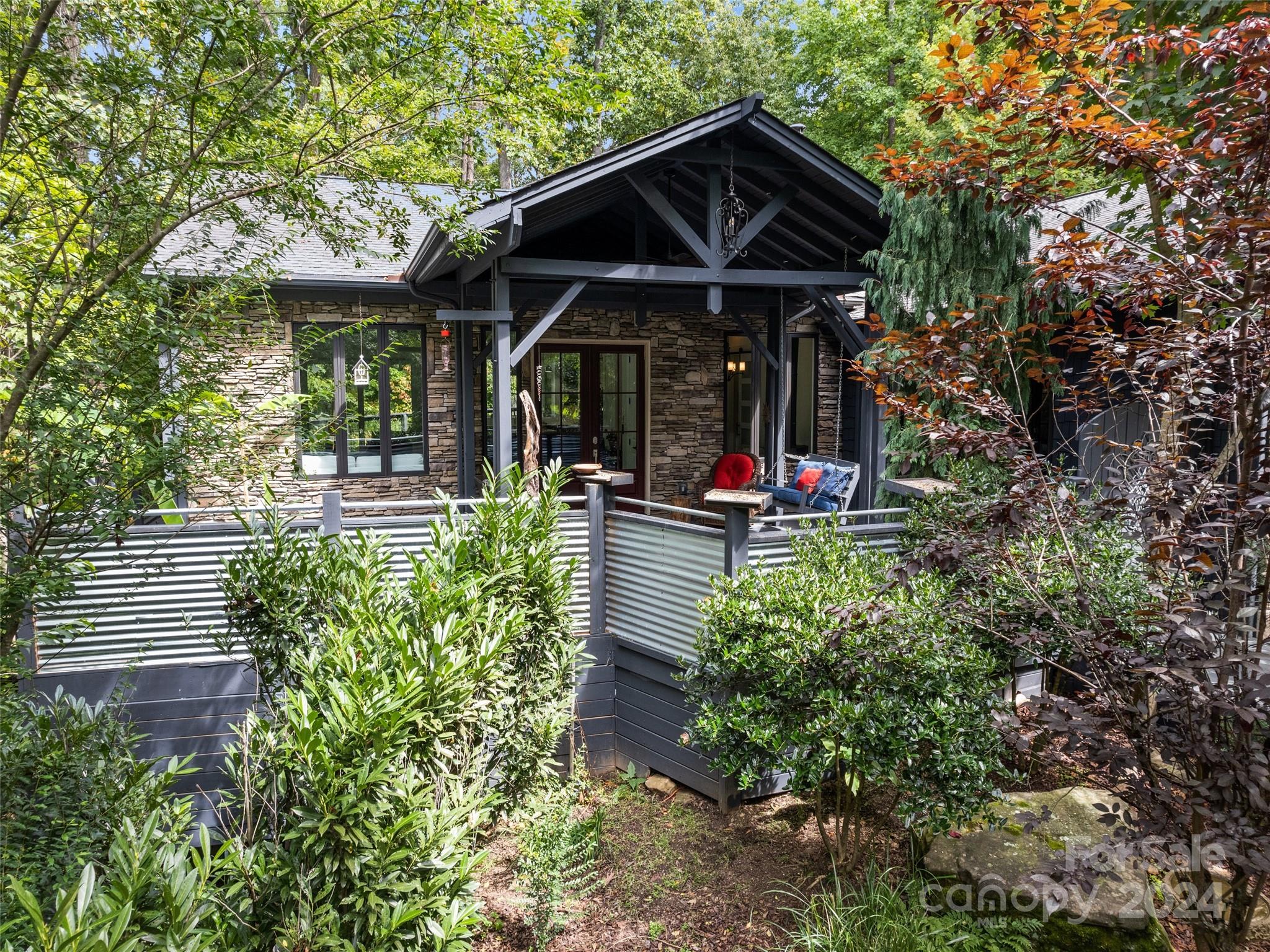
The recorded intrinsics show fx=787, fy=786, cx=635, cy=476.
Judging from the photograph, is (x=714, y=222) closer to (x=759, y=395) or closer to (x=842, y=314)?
(x=842, y=314)

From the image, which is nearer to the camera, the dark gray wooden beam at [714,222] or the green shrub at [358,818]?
the green shrub at [358,818]

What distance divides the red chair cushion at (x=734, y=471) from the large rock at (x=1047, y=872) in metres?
5.02

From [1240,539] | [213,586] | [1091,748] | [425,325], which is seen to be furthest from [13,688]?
[425,325]

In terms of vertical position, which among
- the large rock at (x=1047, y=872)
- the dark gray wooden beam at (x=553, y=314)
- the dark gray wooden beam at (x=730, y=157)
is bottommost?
the large rock at (x=1047, y=872)

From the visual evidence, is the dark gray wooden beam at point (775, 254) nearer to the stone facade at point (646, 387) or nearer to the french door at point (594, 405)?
the stone facade at point (646, 387)

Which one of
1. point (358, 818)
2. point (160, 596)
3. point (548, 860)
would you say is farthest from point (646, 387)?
point (358, 818)

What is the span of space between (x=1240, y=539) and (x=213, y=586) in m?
4.91

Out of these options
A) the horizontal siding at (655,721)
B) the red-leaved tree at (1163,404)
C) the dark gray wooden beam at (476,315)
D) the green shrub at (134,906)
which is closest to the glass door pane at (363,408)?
the dark gray wooden beam at (476,315)

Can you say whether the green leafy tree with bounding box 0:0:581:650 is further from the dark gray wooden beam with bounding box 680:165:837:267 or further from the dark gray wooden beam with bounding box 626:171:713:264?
the dark gray wooden beam with bounding box 680:165:837:267

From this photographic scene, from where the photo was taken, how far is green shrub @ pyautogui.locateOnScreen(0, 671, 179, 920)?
2492 millimetres

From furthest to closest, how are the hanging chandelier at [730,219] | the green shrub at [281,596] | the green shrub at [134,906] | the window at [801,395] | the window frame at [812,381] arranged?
the window at [801,395]
the window frame at [812,381]
the hanging chandelier at [730,219]
the green shrub at [281,596]
the green shrub at [134,906]

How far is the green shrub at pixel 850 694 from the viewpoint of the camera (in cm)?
333

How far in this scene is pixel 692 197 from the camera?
7484mm

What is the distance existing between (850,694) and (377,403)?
6828 millimetres
